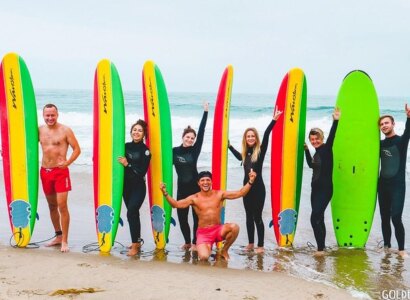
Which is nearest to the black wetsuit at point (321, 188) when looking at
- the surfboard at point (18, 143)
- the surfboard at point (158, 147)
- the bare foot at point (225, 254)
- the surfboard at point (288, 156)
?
the surfboard at point (288, 156)

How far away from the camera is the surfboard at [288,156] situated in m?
5.75

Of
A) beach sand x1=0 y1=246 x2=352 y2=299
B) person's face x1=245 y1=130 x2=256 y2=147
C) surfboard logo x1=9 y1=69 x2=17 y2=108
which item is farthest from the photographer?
surfboard logo x1=9 y1=69 x2=17 y2=108

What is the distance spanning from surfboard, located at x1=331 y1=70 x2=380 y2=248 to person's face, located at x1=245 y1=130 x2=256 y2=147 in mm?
1232

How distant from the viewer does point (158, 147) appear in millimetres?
5547

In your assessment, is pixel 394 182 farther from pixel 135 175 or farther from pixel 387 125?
pixel 135 175

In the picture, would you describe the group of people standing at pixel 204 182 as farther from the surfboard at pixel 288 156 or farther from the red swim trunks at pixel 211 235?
the surfboard at pixel 288 156

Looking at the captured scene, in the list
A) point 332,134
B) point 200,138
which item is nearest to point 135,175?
point 200,138

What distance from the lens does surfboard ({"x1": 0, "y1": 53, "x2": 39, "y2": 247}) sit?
213 inches

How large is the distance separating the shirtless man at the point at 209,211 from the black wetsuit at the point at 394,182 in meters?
1.56

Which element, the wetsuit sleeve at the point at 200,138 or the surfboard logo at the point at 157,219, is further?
the surfboard logo at the point at 157,219

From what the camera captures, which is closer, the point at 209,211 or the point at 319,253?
the point at 209,211

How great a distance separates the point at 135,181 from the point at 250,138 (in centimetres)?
128

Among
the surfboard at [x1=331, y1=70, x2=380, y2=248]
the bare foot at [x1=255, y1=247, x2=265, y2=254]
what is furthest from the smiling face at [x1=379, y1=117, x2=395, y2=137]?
the bare foot at [x1=255, y1=247, x2=265, y2=254]

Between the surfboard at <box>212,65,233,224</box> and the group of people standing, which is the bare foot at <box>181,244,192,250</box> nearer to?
the group of people standing
